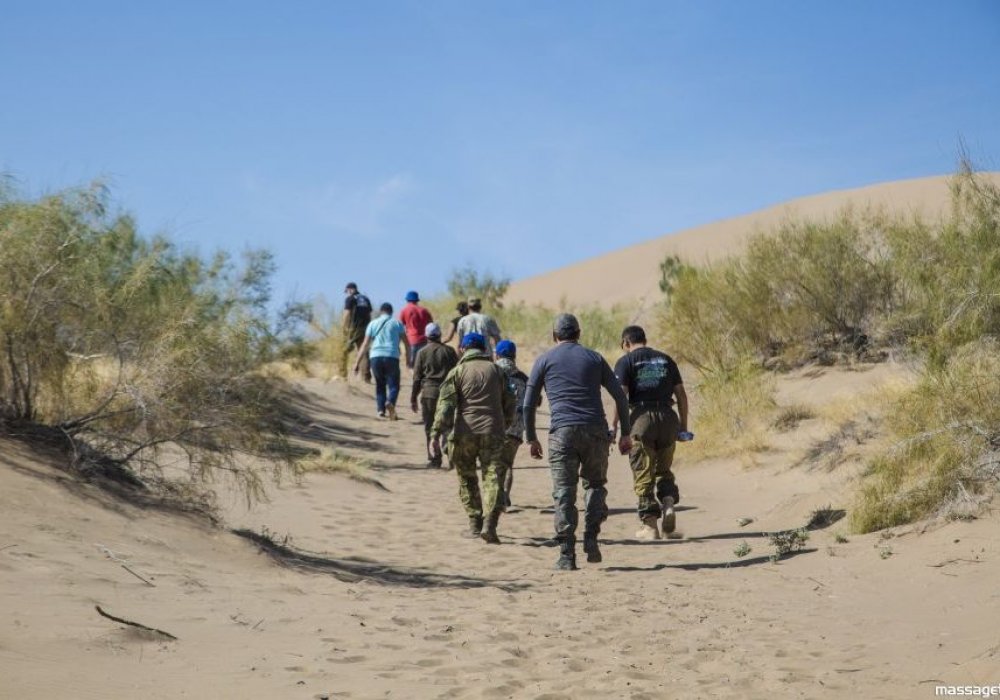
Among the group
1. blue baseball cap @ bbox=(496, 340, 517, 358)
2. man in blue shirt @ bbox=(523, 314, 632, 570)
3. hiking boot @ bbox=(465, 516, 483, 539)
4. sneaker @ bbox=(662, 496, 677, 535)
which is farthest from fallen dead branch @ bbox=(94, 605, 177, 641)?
blue baseball cap @ bbox=(496, 340, 517, 358)

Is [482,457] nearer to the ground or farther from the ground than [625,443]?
nearer to the ground

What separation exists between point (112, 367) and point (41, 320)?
2.44 ft

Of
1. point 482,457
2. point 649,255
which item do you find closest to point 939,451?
point 482,457

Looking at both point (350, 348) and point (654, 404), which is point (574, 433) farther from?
point (350, 348)

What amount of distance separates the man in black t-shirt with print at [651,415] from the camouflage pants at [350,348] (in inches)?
498

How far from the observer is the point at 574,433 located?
28.4ft

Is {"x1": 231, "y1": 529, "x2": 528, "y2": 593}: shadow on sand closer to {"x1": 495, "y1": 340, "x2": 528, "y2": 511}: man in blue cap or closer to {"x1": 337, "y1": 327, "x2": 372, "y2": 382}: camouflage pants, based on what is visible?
{"x1": 495, "y1": 340, "x2": 528, "y2": 511}: man in blue cap

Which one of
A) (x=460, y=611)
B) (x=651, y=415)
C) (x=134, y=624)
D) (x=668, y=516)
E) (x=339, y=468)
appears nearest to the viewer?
(x=134, y=624)

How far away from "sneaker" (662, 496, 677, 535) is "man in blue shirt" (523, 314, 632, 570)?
3.84 feet

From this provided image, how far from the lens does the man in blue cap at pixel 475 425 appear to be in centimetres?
967

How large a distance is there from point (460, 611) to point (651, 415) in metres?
3.22

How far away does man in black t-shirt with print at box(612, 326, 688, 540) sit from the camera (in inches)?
381

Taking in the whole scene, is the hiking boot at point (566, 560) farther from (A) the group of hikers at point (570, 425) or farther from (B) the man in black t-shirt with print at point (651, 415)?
(B) the man in black t-shirt with print at point (651, 415)

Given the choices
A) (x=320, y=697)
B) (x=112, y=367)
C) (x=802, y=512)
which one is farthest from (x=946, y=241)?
(x=320, y=697)
